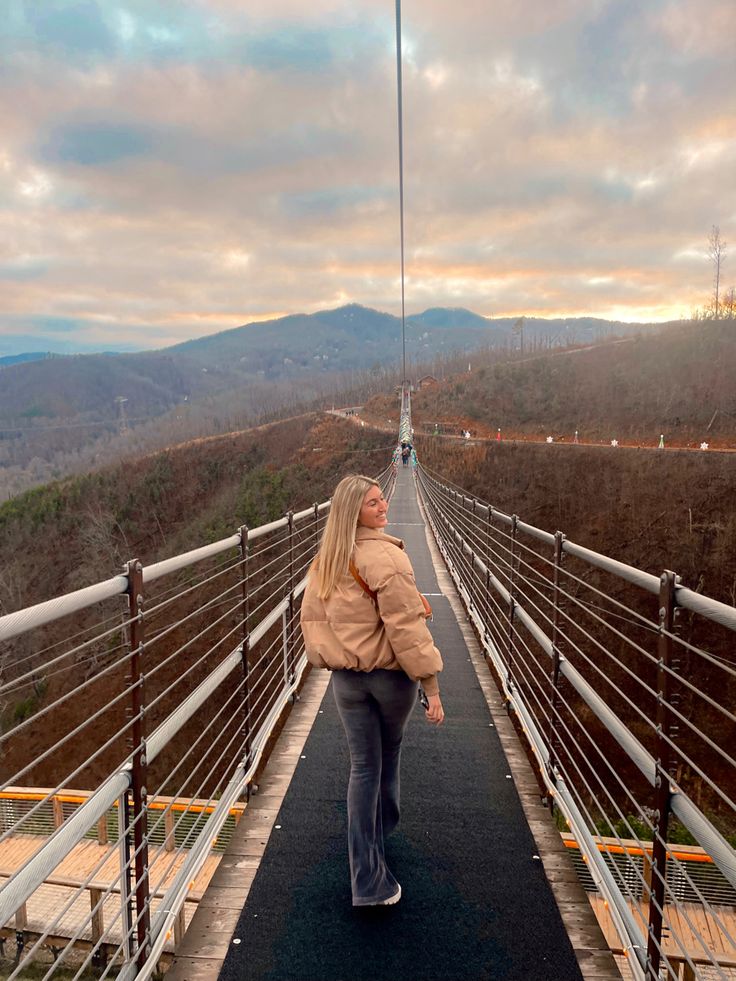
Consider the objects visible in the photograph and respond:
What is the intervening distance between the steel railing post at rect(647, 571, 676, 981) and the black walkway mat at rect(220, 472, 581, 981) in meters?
0.51

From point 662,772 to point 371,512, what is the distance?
53.4 inches

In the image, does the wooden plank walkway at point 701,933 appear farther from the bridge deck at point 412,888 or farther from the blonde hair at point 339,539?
the blonde hair at point 339,539

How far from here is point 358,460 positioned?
5909 centimetres

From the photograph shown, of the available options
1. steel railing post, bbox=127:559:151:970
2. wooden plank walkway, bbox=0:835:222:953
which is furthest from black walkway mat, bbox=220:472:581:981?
wooden plank walkway, bbox=0:835:222:953

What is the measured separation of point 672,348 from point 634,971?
8262 centimetres

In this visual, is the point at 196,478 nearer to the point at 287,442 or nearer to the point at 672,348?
the point at 287,442

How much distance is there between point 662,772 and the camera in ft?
7.15

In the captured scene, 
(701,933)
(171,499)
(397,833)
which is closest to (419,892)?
(397,833)

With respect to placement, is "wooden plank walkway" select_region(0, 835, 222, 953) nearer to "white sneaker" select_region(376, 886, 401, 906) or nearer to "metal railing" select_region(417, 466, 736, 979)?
"metal railing" select_region(417, 466, 736, 979)

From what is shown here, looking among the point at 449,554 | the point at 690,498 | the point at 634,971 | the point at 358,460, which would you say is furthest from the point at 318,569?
the point at 358,460

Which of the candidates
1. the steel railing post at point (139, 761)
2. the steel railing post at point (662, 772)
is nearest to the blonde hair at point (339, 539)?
the steel railing post at point (139, 761)

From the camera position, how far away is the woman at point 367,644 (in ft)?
8.44

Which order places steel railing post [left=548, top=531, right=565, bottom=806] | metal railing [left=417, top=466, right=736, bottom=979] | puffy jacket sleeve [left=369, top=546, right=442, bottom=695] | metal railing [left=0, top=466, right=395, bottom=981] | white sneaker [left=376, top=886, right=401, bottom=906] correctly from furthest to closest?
1. steel railing post [left=548, top=531, right=565, bottom=806]
2. white sneaker [left=376, top=886, right=401, bottom=906]
3. puffy jacket sleeve [left=369, top=546, right=442, bottom=695]
4. metal railing [left=417, top=466, right=736, bottom=979]
5. metal railing [left=0, top=466, right=395, bottom=981]

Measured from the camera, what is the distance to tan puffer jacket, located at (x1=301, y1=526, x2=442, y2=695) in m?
2.56
